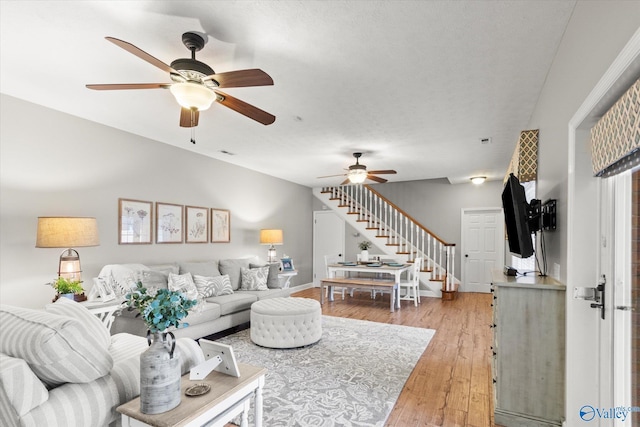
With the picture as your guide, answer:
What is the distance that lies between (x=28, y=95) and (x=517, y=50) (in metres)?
4.35

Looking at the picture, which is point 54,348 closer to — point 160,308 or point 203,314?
point 160,308

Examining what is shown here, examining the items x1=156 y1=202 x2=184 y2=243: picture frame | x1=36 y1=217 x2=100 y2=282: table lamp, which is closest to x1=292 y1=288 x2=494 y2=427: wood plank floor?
x1=156 y1=202 x2=184 y2=243: picture frame

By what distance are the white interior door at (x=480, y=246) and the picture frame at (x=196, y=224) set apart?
18.9 ft

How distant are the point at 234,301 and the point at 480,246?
582cm

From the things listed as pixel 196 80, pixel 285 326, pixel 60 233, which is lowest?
pixel 285 326

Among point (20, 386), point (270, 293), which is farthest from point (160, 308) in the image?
point (270, 293)

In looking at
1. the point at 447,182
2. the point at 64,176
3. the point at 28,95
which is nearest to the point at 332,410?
the point at 64,176

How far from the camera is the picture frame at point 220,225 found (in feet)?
18.2

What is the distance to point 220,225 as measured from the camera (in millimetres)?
5684

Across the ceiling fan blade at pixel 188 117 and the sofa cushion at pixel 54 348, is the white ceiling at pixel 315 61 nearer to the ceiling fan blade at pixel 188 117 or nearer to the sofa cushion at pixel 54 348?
the ceiling fan blade at pixel 188 117

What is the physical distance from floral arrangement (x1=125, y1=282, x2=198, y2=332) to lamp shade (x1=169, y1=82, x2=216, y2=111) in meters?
1.48

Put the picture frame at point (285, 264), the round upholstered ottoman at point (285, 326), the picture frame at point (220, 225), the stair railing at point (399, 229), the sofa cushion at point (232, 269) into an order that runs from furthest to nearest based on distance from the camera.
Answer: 1. the stair railing at point (399, 229)
2. the picture frame at point (285, 264)
3. the picture frame at point (220, 225)
4. the sofa cushion at point (232, 269)
5. the round upholstered ottoman at point (285, 326)

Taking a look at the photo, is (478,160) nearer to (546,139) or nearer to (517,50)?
(546,139)

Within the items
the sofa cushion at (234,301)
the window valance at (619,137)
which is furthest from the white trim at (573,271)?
the sofa cushion at (234,301)
